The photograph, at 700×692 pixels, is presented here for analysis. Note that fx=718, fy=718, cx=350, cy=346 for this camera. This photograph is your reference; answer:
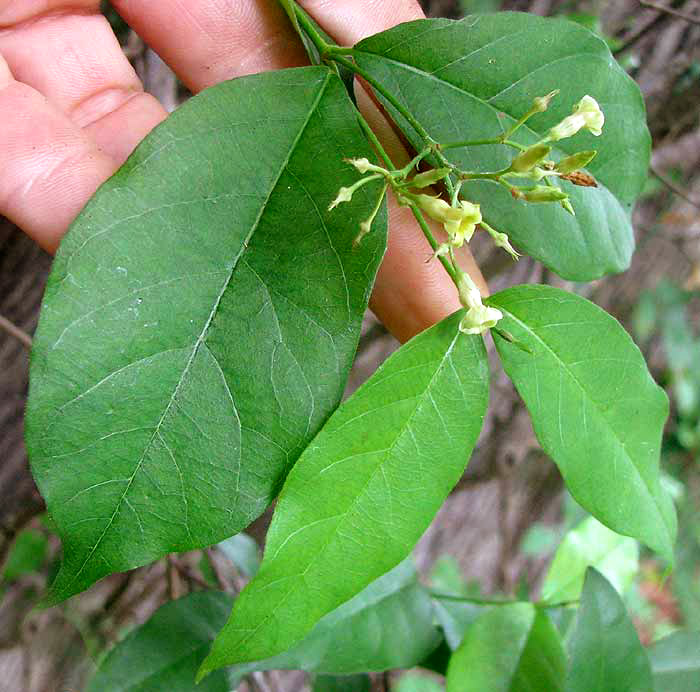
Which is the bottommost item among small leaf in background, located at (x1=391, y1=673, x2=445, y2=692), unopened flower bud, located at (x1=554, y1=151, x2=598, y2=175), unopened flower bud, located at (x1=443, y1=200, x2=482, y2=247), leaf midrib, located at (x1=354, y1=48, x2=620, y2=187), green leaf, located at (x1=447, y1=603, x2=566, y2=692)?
small leaf in background, located at (x1=391, y1=673, x2=445, y2=692)

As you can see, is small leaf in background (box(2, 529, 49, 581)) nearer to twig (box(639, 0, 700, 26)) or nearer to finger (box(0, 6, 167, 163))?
finger (box(0, 6, 167, 163))

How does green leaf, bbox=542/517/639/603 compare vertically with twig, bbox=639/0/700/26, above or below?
below

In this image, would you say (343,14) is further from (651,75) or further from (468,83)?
(651,75)

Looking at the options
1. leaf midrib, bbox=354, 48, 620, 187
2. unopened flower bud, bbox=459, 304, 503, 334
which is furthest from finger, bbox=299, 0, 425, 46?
unopened flower bud, bbox=459, 304, 503, 334

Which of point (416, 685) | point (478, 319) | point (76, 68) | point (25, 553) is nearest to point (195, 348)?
point (478, 319)

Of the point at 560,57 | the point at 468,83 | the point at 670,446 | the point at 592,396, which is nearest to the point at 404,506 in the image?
the point at 592,396

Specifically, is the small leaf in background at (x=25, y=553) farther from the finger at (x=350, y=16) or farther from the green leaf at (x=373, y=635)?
the finger at (x=350, y=16)
